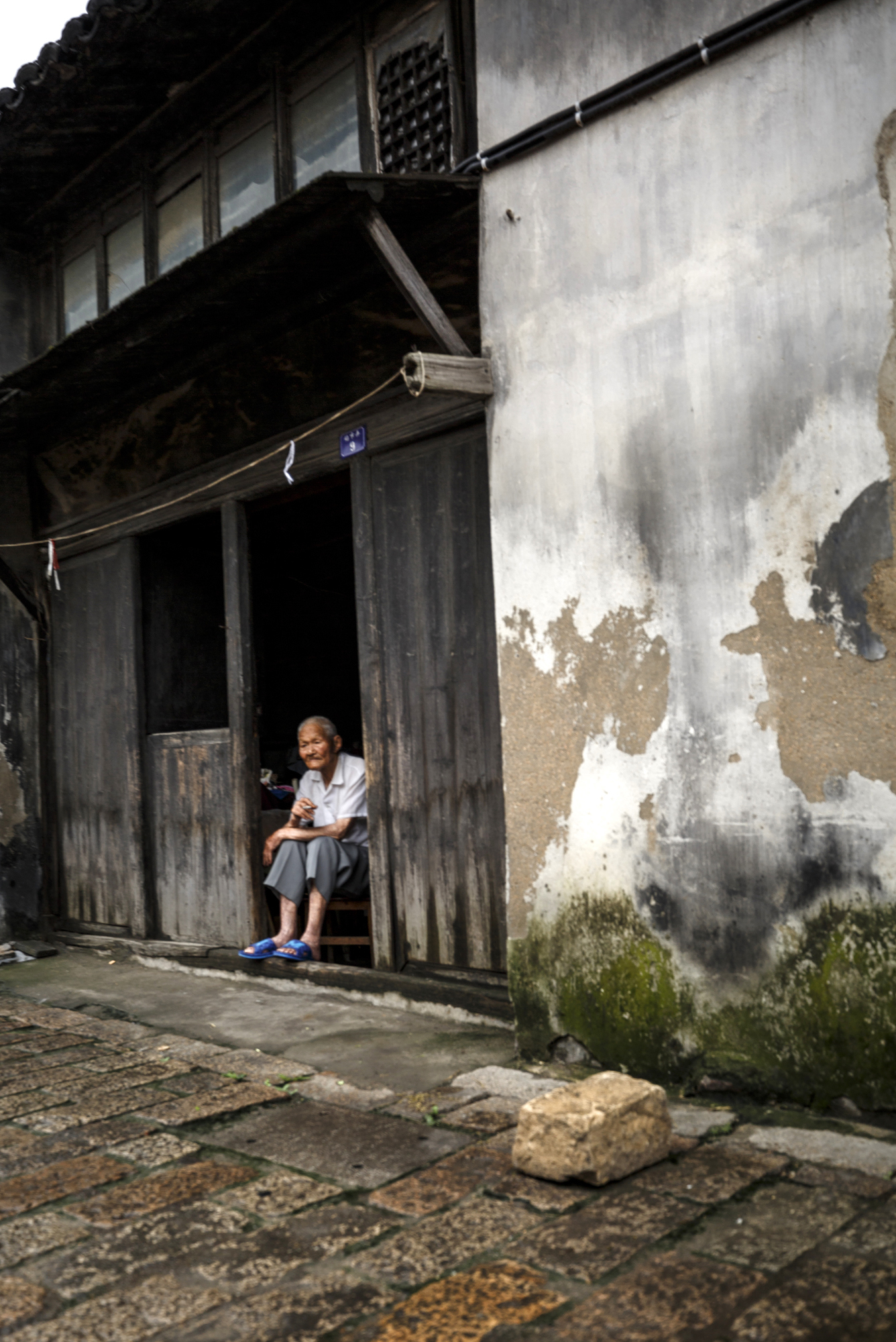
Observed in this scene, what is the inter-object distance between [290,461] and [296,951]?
2872 mm

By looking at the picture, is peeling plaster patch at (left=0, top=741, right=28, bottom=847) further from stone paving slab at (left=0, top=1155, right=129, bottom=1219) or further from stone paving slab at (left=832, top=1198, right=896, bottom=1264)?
stone paving slab at (left=832, top=1198, right=896, bottom=1264)

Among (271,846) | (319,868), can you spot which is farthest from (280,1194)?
Result: (271,846)

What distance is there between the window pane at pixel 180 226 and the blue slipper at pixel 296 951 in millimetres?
4370

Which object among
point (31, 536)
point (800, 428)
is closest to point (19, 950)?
point (31, 536)

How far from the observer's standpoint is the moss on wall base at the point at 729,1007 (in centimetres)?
342

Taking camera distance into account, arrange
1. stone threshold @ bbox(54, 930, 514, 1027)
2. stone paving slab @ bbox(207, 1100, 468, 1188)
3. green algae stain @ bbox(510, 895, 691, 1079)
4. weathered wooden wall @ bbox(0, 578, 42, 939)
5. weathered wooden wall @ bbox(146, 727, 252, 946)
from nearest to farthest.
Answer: stone paving slab @ bbox(207, 1100, 468, 1188)
green algae stain @ bbox(510, 895, 691, 1079)
stone threshold @ bbox(54, 930, 514, 1027)
weathered wooden wall @ bbox(146, 727, 252, 946)
weathered wooden wall @ bbox(0, 578, 42, 939)

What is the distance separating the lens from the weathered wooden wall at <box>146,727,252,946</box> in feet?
21.8

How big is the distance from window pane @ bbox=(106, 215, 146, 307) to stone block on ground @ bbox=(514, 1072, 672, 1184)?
6119mm

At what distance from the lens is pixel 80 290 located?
25.6 ft

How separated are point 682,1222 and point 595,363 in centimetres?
309

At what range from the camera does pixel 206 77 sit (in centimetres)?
629

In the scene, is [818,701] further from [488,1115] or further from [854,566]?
[488,1115]

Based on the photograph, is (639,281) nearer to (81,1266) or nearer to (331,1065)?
(331,1065)

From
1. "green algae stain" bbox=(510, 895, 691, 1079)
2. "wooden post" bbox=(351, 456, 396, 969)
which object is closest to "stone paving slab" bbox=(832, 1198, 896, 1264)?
"green algae stain" bbox=(510, 895, 691, 1079)
